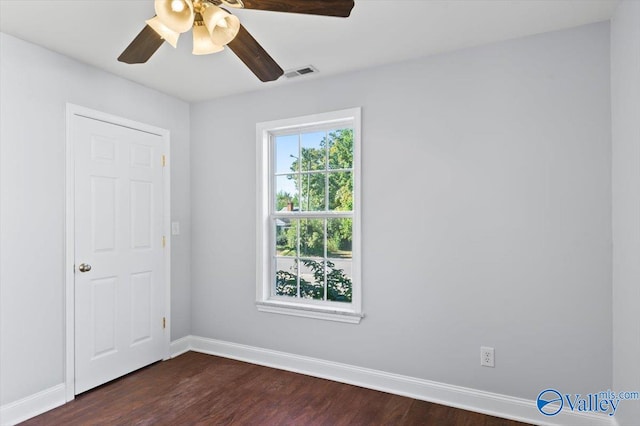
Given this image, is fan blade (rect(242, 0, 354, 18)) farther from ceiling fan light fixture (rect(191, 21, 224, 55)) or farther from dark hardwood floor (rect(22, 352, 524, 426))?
dark hardwood floor (rect(22, 352, 524, 426))

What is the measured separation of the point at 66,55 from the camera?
2.75m

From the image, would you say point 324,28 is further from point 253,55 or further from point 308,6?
point 308,6

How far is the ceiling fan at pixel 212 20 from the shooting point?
1.45 m

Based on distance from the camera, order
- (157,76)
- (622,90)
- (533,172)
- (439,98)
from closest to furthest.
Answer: (622,90)
(533,172)
(439,98)
(157,76)

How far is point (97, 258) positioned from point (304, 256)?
1.71 metres

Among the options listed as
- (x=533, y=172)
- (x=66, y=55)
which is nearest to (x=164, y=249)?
(x=66, y=55)

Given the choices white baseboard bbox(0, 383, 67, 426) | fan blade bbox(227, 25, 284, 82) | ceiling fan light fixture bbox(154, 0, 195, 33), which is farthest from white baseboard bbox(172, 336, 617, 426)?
ceiling fan light fixture bbox(154, 0, 195, 33)

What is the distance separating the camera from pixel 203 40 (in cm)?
168

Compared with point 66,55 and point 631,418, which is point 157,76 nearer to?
point 66,55

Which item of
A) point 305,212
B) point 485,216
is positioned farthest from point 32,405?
point 485,216

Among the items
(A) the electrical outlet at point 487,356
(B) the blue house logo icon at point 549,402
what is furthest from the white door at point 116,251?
(B) the blue house logo icon at point 549,402

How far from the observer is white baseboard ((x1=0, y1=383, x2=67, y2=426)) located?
7.74 feet

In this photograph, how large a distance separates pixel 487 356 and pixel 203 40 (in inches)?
104

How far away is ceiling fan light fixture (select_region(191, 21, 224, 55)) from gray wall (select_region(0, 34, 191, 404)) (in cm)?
168
